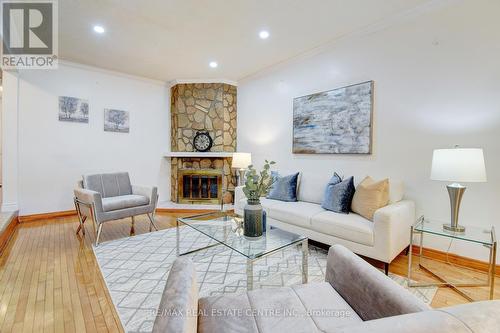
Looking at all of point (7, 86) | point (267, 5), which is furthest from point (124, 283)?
point (7, 86)

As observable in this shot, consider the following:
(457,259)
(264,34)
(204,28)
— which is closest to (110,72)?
(204,28)

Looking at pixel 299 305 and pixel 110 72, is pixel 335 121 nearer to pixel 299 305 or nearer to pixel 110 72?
pixel 299 305

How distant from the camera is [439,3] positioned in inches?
95.7

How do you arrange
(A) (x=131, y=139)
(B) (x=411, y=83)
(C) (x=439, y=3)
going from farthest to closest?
(A) (x=131, y=139), (B) (x=411, y=83), (C) (x=439, y=3)

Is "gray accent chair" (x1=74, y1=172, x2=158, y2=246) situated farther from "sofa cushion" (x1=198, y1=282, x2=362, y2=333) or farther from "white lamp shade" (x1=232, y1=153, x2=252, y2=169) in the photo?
"sofa cushion" (x1=198, y1=282, x2=362, y2=333)

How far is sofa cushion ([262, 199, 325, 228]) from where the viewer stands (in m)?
2.69

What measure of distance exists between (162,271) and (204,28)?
2.84 m

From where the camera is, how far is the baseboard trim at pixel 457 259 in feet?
7.47

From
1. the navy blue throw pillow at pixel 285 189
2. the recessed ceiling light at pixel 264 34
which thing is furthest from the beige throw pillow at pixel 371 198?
the recessed ceiling light at pixel 264 34

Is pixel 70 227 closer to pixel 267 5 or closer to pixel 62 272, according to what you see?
pixel 62 272

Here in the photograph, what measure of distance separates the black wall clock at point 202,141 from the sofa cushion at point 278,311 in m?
4.01

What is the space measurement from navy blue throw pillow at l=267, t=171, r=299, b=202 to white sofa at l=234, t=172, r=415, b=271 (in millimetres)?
110

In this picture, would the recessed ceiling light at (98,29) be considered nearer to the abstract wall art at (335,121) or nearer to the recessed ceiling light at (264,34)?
the recessed ceiling light at (264,34)

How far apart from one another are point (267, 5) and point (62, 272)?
332 cm
